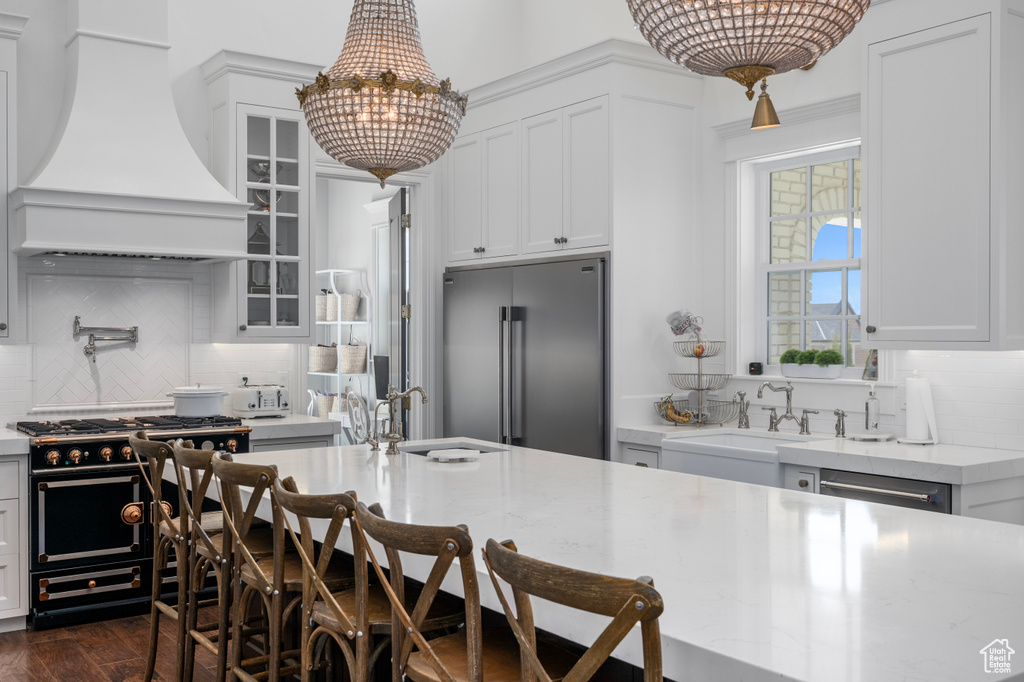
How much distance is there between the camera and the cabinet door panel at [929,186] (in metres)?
3.65

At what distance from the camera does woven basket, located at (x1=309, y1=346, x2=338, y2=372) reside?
6988mm

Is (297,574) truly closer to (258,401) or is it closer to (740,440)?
(258,401)

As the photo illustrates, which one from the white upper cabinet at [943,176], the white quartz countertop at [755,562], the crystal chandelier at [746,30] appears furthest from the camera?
the white upper cabinet at [943,176]

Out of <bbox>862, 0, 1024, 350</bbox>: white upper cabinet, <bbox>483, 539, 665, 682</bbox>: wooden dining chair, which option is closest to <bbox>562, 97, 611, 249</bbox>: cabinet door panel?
<bbox>862, 0, 1024, 350</bbox>: white upper cabinet

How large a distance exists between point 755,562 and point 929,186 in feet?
8.44

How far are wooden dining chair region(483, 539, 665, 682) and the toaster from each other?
400 cm

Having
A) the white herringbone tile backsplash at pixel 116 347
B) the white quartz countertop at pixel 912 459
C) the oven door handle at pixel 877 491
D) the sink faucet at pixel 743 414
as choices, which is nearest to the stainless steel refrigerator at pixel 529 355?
the sink faucet at pixel 743 414

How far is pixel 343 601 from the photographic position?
244 centimetres

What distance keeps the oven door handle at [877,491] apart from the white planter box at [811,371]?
0.96 meters

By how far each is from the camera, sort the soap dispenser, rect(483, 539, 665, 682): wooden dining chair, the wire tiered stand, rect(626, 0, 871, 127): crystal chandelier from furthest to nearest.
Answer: the wire tiered stand
the soap dispenser
rect(626, 0, 871, 127): crystal chandelier
rect(483, 539, 665, 682): wooden dining chair

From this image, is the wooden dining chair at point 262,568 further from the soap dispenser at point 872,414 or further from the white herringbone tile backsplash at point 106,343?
the soap dispenser at point 872,414

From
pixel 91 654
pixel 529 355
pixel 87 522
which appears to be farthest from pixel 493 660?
pixel 529 355

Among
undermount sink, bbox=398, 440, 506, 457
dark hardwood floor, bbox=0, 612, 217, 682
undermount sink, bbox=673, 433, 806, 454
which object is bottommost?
dark hardwood floor, bbox=0, 612, 217, 682

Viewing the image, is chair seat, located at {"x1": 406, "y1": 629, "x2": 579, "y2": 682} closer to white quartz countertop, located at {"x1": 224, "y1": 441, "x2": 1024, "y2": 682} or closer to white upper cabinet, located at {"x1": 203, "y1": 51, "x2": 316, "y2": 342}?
white quartz countertop, located at {"x1": 224, "y1": 441, "x2": 1024, "y2": 682}
